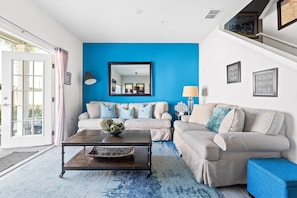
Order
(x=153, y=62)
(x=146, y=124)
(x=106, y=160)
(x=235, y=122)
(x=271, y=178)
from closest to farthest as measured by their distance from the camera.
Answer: (x=271, y=178) < (x=235, y=122) < (x=106, y=160) < (x=146, y=124) < (x=153, y=62)

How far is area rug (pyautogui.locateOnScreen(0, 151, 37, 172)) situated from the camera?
2.96 m

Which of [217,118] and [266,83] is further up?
[266,83]

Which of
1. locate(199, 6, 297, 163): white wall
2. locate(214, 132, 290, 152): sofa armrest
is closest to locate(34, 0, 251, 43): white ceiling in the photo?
locate(199, 6, 297, 163): white wall

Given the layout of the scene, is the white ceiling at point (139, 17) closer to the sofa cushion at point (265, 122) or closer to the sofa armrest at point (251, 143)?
the sofa cushion at point (265, 122)

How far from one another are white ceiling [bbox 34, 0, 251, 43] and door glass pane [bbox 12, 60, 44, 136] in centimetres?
118

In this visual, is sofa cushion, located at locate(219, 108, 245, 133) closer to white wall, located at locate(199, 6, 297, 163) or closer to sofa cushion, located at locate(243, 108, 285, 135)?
sofa cushion, located at locate(243, 108, 285, 135)

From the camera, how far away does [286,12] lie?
12.5 ft

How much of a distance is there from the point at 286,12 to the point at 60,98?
15.8 ft

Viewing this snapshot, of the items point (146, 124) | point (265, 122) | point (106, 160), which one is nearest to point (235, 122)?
point (265, 122)

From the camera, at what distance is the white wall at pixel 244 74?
90.7 inches

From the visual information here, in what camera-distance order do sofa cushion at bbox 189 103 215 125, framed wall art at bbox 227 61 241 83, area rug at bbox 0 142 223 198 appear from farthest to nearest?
sofa cushion at bbox 189 103 215 125 < framed wall art at bbox 227 61 241 83 < area rug at bbox 0 142 223 198

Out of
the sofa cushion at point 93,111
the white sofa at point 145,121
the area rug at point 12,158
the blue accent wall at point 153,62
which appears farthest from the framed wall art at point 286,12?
the area rug at point 12,158

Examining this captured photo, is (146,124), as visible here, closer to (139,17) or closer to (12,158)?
(139,17)

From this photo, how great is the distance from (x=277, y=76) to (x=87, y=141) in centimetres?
257
